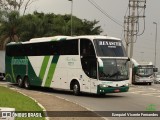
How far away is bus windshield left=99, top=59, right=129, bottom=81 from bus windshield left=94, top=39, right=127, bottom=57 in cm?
41

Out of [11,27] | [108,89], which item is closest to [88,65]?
[108,89]

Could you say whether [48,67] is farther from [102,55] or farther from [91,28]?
[91,28]

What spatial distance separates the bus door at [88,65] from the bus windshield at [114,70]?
1.84 feet

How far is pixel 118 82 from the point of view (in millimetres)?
26156

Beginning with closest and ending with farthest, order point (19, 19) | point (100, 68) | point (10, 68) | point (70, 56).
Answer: point (100, 68) → point (70, 56) → point (10, 68) → point (19, 19)

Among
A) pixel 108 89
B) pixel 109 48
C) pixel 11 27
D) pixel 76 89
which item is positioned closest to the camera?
pixel 108 89

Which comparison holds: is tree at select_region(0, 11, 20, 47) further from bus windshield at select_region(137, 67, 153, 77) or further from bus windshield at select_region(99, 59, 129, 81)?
bus windshield at select_region(99, 59, 129, 81)

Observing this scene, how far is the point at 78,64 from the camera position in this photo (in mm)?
27312

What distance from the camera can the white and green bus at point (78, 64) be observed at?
2581cm

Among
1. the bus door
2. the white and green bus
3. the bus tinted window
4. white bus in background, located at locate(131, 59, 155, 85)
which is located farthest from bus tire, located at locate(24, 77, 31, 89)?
white bus in background, located at locate(131, 59, 155, 85)

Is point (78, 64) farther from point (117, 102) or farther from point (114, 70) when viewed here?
point (117, 102)

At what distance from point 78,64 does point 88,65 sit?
3.52 ft

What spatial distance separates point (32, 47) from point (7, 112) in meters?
24.4

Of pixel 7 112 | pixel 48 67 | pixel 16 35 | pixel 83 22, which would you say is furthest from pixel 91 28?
pixel 7 112
